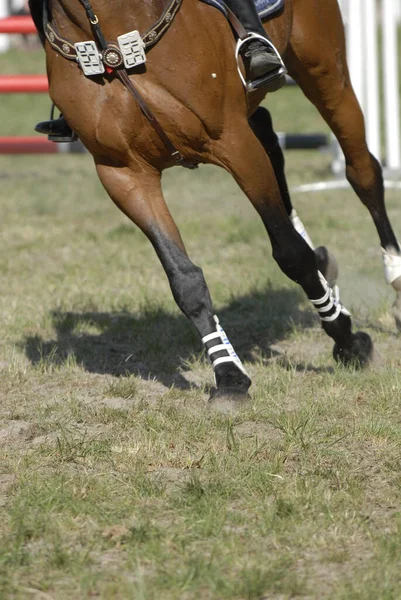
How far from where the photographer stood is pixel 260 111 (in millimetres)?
6133

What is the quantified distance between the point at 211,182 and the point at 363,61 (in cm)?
249

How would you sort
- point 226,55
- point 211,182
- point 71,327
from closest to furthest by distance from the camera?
point 226,55, point 71,327, point 211,182

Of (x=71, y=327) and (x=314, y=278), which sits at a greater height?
(x=314, y=278)

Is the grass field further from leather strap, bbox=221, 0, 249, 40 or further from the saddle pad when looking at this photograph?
the saddle pad

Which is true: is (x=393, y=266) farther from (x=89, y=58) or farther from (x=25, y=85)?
(x=25, y=85)

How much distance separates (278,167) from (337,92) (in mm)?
657

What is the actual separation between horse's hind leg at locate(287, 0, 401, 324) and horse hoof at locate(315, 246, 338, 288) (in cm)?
37

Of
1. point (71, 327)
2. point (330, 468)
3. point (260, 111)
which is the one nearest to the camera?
point (330, 468)

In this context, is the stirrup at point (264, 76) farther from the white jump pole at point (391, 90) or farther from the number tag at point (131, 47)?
the white jump pole at point (391, 90)

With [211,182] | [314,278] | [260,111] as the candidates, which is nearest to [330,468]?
[314,278]

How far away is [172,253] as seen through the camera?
191 inches

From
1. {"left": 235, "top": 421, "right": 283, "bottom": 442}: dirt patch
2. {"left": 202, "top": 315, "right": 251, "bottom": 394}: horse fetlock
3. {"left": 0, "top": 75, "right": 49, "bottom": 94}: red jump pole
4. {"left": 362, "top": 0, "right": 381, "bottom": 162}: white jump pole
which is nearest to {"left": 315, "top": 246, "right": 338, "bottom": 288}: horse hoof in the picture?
{"left": 202, "top": 315, "right": 251, "bottom": 394}: horse fetlock

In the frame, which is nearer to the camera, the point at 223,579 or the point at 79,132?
the point at 223,579

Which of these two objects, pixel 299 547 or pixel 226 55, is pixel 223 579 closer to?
pixel 299 547
